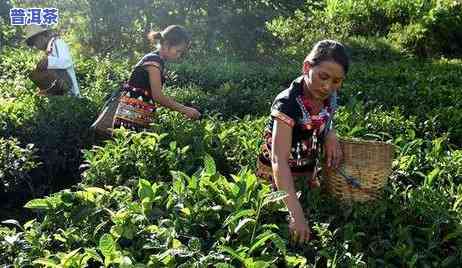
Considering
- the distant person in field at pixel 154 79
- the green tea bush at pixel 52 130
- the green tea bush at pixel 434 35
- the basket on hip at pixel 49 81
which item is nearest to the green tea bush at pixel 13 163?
the green tea bush at pixel 52 130

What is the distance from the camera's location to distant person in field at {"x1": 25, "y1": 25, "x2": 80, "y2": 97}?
619cm

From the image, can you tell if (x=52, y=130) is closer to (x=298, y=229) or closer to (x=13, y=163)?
(x=13, y=163)

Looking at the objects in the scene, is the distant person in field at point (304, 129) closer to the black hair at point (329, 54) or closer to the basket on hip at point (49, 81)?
the black hair at point (329, 54)

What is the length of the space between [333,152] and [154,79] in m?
1.86

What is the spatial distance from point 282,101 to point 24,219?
103 inches

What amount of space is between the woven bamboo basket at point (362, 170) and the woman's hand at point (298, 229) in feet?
1.35

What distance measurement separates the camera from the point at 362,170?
9.04 ft

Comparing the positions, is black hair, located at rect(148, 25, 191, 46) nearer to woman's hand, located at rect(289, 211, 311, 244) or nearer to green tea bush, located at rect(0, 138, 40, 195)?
green tea bush, located at rect(0, 138, 40, 195)

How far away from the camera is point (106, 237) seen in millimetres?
2232

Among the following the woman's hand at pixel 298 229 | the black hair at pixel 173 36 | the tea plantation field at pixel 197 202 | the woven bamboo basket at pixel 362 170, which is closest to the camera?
the tea plantation field at pixel 197 202

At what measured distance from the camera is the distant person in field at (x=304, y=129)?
2.58 m

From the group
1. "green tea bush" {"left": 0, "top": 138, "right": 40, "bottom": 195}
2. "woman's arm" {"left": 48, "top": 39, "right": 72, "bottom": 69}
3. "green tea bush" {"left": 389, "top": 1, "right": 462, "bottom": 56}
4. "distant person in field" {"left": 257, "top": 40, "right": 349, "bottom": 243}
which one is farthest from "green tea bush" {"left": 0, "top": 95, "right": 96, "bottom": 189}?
"green tea bush" {"left": 389, "top": 1, "right": 462, "bottom": 56}

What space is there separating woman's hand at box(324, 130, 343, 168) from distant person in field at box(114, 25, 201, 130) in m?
1.62

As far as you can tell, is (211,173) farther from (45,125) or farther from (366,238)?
(45,125)
